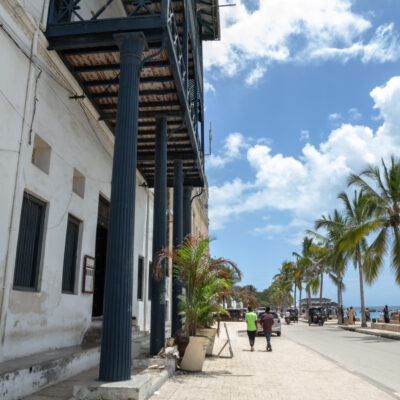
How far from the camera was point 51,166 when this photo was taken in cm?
864

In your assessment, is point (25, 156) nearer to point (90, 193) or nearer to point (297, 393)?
point (90, 193)

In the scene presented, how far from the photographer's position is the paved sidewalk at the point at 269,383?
6918 millimetres

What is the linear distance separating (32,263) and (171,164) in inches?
331

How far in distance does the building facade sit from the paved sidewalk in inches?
96.5

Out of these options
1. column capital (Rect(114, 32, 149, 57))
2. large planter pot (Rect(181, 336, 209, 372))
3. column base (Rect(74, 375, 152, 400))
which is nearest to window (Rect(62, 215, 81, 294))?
large planter pot (Rect(181, 336, 209, 372))

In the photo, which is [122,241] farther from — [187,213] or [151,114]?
[187,213]

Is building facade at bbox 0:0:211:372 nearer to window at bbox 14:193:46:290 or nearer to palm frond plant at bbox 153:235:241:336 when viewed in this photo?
window at bbox 14:193:46:290

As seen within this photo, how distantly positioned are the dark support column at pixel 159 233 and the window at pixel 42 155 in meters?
3.00

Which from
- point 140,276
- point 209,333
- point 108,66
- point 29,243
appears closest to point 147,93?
point 108,66

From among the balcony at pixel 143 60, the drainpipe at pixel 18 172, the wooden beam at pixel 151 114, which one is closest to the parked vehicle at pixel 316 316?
the balcony at pixel 143 60

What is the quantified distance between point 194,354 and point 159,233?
10.2 feet

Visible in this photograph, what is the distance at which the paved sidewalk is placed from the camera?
6.92 meters

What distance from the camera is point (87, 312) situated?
10422mm

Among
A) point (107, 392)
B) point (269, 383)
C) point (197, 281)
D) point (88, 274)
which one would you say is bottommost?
point (269, 383)
